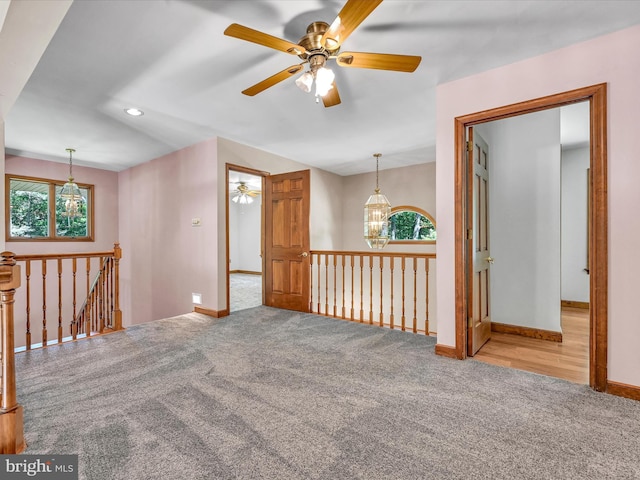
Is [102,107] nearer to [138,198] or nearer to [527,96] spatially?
[138,198]

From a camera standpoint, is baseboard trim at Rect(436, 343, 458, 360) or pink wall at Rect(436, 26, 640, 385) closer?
pink wall at Rect(436, 26, 640, 385)

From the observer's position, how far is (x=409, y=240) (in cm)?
602

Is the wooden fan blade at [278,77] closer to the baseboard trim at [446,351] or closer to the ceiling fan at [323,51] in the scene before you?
the ceiling fan at [323,51]

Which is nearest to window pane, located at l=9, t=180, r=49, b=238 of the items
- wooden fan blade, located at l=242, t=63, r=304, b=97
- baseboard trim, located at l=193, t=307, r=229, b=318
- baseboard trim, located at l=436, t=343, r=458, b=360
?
baseboard trim, located at l=193, t=307, r=229, b=318

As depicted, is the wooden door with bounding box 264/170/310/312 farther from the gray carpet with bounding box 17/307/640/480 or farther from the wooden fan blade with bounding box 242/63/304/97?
the wooden fan blade with bounding box 242/63/304/97

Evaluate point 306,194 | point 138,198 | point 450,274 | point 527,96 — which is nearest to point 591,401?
point 450,274

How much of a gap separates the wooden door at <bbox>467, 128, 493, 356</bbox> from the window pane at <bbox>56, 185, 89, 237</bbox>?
19.4 feet

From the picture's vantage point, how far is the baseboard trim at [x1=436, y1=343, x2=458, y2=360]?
2.70m

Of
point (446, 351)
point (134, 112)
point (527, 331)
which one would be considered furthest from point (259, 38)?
point (527, 331)

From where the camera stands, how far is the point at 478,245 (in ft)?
9.85

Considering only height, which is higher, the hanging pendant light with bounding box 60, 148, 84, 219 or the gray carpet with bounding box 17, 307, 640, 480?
the hanging pendant light with bounding box 60, 148, 84, 219

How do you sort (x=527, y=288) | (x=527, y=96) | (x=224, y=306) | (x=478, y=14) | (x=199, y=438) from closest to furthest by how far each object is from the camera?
(x=199, y=438) → (x=478, y=14) → (x=527, y=96) → (x=527, y=288) → (x=224, y=306)

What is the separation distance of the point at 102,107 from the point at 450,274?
3.84m

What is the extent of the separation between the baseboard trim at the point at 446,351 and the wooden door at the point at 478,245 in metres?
0.16
